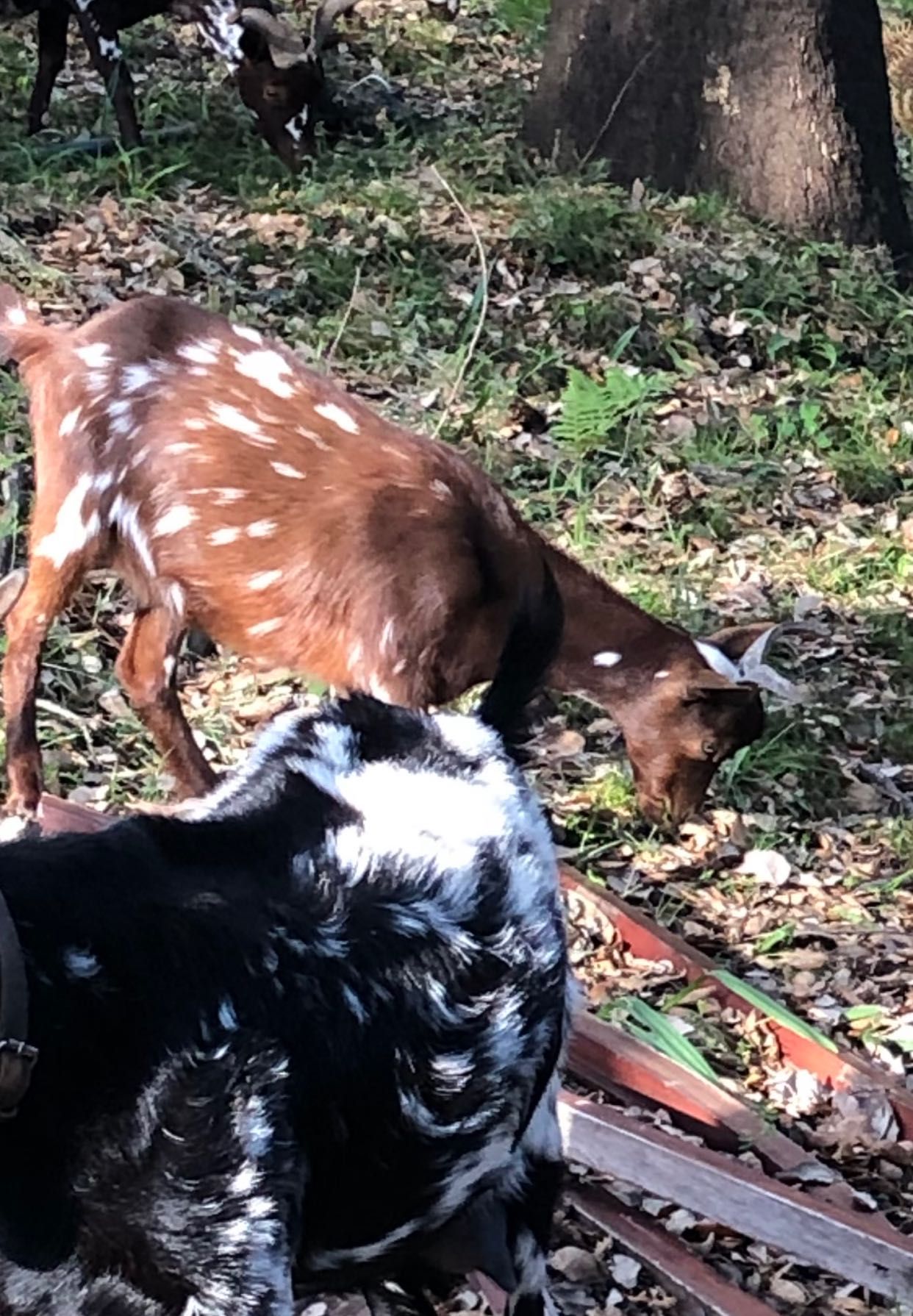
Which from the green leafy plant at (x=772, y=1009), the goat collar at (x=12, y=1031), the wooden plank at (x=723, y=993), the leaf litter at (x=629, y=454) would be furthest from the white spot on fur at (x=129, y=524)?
the goat collar at (x=12, y=1031)

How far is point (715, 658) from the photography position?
554cm

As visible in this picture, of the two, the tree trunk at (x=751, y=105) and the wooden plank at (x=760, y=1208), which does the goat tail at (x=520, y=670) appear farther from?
the tree trunk at (x=751, y=105)

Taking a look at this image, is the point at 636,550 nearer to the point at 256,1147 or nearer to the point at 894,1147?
the point at 894,1147

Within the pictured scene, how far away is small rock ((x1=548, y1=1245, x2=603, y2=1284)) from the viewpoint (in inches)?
146

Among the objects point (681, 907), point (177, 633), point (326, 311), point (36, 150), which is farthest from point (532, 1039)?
point (36, 150)

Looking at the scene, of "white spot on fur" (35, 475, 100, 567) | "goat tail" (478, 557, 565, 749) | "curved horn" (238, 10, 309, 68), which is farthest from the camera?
"curved horn" (238, 10, 309, 68)

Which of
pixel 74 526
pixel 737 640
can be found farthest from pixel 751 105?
pixel 74 526

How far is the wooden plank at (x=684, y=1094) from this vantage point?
157 inches

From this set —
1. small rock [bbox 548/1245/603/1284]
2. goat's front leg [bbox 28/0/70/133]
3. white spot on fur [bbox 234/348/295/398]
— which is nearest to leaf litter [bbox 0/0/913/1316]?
small rock [bbox 548/1245/603/1284]

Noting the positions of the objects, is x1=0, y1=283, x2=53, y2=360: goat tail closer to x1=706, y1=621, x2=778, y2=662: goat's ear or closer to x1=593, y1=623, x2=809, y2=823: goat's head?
x1=593, y1=623, x2=809, y2=823: goat's head

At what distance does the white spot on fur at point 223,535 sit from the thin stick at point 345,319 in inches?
92.9

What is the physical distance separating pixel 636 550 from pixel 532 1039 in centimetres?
421

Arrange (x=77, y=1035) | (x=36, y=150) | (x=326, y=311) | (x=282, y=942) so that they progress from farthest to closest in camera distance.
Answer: (x=36, y=150) < (x=326, y=311) < (x=282, y=942) < (x=77, y=1035)

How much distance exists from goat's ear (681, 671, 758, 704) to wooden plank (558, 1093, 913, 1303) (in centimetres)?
197
